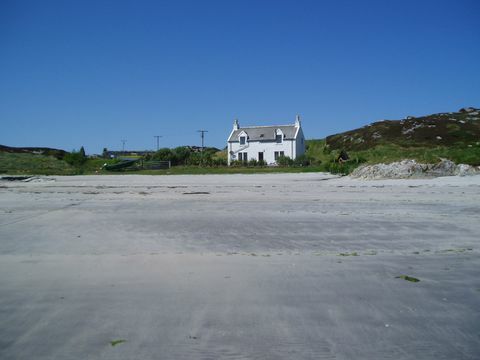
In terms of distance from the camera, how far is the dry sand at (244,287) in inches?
132

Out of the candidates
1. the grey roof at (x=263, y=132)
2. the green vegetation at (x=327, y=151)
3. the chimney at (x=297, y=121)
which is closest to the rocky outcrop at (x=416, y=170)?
the green vegetation at (x=327, y=151)

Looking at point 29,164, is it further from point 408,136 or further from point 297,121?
point 408,136

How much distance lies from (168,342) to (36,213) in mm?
9607

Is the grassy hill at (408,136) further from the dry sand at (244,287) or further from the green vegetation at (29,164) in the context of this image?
the green vegetation at (29,164)

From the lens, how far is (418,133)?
46.6 m

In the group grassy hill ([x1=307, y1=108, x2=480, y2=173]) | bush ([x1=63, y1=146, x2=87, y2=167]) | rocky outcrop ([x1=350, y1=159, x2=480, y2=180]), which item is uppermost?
grassy hill ([x1=307, y1=108, x2=480, y2=173])

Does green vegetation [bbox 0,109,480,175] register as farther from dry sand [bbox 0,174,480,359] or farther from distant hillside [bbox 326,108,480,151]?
dry sand [bbox 0,174,480,359]

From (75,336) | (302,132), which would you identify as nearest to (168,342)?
(75,336)

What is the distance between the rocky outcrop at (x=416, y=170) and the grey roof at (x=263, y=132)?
98.9 ft

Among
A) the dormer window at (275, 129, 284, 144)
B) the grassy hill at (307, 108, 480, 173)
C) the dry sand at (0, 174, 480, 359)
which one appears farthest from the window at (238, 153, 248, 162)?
the dry sand at (0, 174, 480, 359)

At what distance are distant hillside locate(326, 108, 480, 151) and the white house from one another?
582 centimetres

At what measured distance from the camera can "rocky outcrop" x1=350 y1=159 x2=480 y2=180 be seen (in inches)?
739

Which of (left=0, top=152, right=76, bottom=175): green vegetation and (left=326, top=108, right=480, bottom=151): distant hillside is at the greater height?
(left=326, top=108, right=480, bottom=151): distant hillside

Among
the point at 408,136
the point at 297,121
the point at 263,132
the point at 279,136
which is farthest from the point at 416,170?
the point at 263,132
